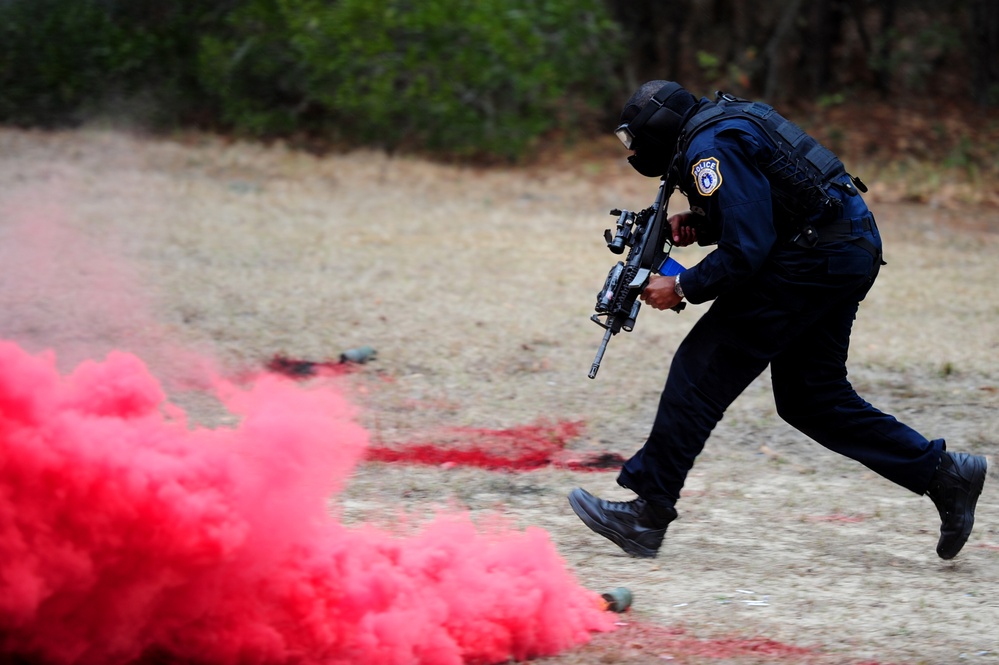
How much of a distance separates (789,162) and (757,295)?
1.53 feet

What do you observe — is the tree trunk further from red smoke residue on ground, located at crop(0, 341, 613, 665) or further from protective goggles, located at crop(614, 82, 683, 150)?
red smoke residue on ground, located at crop(0, 341, 613, 665)

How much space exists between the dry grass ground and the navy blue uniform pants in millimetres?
379

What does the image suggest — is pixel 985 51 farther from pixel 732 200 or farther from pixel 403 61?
pixel 732 200

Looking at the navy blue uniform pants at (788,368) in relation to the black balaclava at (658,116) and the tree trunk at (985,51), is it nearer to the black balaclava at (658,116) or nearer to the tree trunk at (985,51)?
the black balaclava at (658,116)

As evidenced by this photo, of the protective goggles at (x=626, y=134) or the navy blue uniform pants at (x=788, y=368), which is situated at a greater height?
the protective goggles at (x=626, y=134)

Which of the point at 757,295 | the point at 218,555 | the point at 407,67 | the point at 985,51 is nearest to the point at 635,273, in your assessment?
the point at 757,295

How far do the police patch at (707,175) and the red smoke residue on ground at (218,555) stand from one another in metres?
1.29

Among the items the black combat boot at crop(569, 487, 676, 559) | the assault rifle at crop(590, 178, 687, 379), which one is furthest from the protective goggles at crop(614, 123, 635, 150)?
the black combat boot at crop(569, 487, 676, 559)

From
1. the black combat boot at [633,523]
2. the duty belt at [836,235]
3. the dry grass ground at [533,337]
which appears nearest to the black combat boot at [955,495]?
the dry grass ground at [533,337]

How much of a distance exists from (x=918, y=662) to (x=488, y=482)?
7.12 feet

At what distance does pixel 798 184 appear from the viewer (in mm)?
3820

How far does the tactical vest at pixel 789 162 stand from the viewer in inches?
150

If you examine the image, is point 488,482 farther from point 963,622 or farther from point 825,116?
point 825,116

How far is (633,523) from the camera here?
4.07 metres
